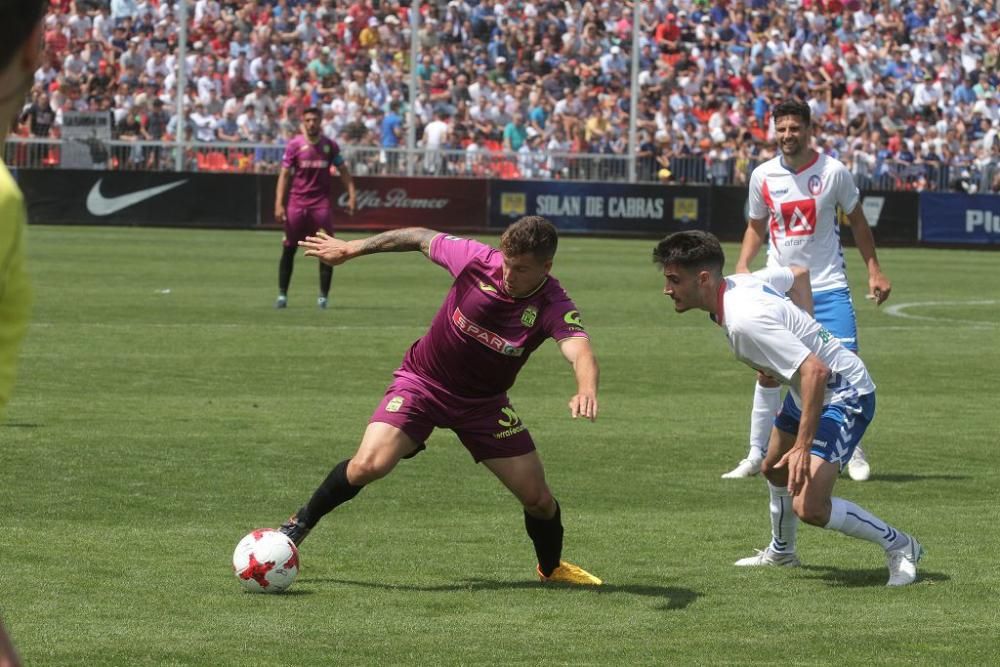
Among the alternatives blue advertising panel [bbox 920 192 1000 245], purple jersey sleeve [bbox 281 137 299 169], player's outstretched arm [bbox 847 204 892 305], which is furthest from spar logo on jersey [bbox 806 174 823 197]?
blue advertising panel [bbox 920 192 1000 245]

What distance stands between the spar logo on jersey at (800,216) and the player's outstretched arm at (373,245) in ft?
12.2

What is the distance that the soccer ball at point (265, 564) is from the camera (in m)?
7.32

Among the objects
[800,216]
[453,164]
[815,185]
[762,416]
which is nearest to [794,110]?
[815,185]

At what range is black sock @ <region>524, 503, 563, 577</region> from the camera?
767 centimetres

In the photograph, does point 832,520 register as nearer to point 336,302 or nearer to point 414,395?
point 414,395

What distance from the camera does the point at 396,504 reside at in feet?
31.7

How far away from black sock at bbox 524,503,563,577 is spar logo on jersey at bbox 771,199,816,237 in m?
4.03

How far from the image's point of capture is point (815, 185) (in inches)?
435

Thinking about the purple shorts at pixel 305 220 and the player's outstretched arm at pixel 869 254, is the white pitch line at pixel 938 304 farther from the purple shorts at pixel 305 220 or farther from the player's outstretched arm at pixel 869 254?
the player's outstretched arm at pixel 869 254

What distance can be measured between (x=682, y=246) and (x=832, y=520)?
1.49 metres

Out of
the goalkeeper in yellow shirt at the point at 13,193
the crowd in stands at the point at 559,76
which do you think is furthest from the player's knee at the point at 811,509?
the crowd in stands at the point at 559,76

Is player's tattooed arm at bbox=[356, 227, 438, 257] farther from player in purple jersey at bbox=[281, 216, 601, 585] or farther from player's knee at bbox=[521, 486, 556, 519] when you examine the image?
player's knee at bbox=[521, 486, 556, 519]

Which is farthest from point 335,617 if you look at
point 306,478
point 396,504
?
point 306,478

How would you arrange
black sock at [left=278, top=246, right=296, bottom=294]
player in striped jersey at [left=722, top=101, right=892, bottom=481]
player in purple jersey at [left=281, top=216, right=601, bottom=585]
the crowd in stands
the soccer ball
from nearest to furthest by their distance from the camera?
the soccer ball → player in purple jersey at [left=281, top=216, right=601, bottom=585] → player in striped jersey at [left=722, top=101, right=892, bottom=481] → black sock at [left=278, top=246, right=296, bottom=294] → the crowd in stands
